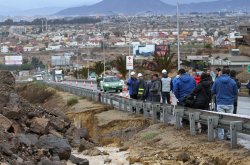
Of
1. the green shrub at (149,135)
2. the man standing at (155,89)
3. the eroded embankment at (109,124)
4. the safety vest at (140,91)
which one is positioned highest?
the man standing at (155,89)

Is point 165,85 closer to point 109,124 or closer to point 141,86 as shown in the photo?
point 141,86

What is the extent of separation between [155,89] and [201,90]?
5.65 metres

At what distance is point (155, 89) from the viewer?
21.5 metres

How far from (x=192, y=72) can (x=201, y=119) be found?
4.90m

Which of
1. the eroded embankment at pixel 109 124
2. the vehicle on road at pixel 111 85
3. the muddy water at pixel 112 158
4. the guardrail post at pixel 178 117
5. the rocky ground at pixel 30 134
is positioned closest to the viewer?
the rocky ground at pixel 30 134

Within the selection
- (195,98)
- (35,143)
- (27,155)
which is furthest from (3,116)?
(195,98)

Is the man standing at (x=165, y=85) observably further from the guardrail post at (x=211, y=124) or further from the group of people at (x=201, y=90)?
the guardrail post at (x=211, y=124)

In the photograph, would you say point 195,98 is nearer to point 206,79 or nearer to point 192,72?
point 206,79

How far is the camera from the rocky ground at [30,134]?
14.8 m

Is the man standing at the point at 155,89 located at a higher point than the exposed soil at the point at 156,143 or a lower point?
higher

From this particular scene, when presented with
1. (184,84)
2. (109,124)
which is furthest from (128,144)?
(109,124)

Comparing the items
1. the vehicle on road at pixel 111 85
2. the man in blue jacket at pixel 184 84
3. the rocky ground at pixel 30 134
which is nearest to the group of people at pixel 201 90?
the man in blue jacket at pixel 184 84

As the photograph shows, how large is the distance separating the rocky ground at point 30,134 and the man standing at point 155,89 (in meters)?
2.53

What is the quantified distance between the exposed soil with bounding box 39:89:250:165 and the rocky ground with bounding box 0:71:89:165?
3.78 feet
